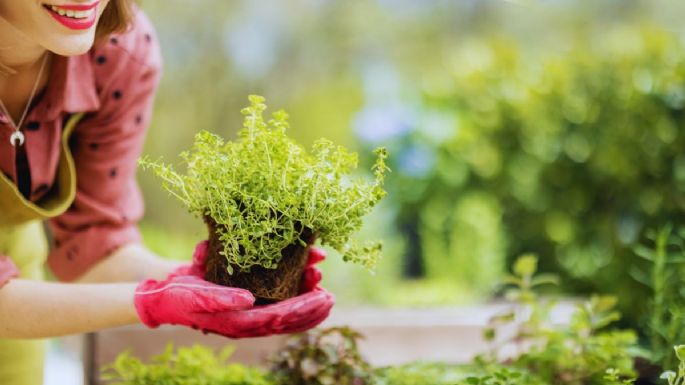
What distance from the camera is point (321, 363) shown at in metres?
1.50

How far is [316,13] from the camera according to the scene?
630 cm

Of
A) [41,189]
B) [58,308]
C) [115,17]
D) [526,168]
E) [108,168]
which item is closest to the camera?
[58,308]

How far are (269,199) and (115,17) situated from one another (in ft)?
1.48

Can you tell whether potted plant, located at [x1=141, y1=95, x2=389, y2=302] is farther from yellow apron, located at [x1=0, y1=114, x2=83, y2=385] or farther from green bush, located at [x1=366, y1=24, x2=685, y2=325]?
green bush, located at [x1=366, y1=24, x2=685, y2=325]

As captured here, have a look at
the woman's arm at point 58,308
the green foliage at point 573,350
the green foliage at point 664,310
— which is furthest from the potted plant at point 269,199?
the green foliage at point 664,310

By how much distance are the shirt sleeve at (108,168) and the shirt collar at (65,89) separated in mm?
54

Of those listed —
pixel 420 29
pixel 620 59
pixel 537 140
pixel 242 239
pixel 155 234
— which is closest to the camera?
pixel 242 239

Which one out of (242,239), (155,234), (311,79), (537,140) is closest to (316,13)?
(311,79)

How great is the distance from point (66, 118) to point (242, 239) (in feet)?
1.71

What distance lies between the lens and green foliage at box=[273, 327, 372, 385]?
4.86ft

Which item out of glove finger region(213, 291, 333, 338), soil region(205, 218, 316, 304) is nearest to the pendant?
soil region(205, 218, 316, 304)

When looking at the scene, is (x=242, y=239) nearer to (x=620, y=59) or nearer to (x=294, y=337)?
(x=294, y=337)

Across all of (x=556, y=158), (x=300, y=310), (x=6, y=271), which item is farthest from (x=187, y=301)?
(x=556, y=158)

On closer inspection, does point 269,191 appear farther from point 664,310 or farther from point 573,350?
point 664,310
